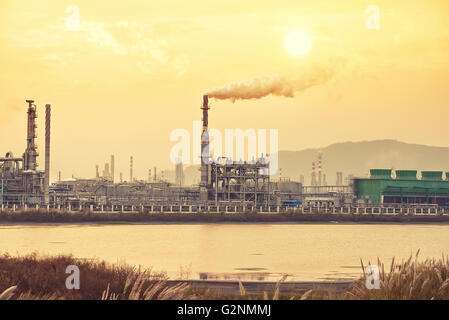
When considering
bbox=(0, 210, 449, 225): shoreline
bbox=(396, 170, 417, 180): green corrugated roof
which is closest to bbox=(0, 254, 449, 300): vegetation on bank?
bbox=(0, 210, 449, 225): shoreline

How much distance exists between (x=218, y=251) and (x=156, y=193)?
209ft

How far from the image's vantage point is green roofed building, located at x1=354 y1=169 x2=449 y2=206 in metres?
114

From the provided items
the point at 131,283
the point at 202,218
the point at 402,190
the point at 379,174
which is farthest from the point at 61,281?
the point at 379,174

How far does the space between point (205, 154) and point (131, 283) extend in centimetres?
7841

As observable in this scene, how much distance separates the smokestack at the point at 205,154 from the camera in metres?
99.7

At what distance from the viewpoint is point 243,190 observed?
326 feet

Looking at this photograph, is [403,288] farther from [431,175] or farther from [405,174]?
[405,174]

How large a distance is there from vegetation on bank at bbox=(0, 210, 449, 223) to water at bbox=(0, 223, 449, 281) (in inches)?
52.3

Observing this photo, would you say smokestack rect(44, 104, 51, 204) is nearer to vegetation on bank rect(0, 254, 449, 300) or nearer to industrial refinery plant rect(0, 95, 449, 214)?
industrial refinery plant rect(0, 95, 449, 214)

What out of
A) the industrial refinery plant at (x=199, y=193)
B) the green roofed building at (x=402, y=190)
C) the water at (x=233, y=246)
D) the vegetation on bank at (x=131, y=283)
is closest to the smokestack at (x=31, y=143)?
the industrial refinery plant at (x=199, y=193)

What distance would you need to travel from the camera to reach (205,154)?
99.5 meters

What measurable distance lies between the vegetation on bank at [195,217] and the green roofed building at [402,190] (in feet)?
40.6
